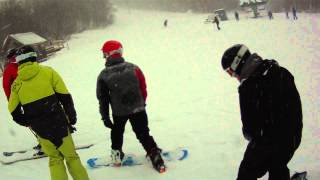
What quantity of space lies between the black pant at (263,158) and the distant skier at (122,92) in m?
2.18

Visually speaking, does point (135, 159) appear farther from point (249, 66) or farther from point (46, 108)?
point (249, 66)

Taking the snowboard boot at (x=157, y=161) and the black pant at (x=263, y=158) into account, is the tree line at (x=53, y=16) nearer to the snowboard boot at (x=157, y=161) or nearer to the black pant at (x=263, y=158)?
the snowboard boot at (x=157, y=161)

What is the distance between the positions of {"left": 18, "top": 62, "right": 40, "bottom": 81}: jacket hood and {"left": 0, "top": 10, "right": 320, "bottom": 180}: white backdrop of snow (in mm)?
2104

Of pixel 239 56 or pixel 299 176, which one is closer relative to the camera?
pixel 239 56

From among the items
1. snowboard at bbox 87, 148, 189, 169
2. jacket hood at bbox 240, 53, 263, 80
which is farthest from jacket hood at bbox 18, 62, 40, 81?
jacket hood at bbox 240, 53, 263, 80

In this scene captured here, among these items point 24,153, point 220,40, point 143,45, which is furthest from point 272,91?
point 143,45

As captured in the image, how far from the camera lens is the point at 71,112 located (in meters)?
4.96

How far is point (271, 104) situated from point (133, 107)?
2610 mm

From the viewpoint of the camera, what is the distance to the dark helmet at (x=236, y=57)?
3.43 metres

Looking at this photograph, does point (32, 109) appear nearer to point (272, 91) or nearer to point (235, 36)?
point (272, 91)

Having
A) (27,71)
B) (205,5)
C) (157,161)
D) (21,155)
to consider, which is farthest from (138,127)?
(205,5)

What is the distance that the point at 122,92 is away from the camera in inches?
215

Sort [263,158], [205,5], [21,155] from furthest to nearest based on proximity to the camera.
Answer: [205,5] < [21,155] < [263,158]

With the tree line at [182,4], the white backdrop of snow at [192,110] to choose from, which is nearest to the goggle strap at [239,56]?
the white backdrop of snow at [192,110]
